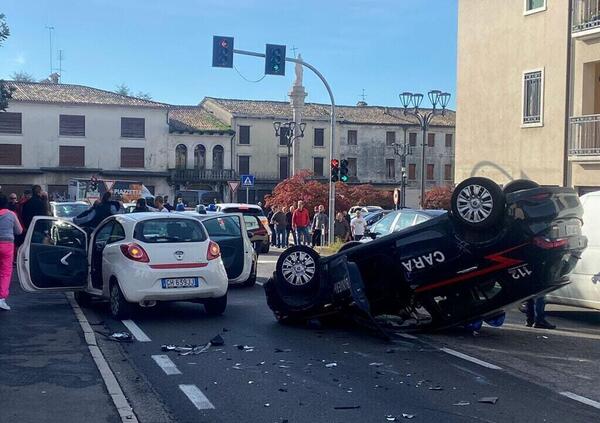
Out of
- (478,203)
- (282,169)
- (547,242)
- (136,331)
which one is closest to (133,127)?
(282,169)

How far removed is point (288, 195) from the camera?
129 feet

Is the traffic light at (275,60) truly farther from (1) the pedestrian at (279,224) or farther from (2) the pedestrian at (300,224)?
(1) the pedestrian at (279,224)

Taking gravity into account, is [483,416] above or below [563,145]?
below

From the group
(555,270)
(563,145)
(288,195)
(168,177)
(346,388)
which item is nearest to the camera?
(346,388)

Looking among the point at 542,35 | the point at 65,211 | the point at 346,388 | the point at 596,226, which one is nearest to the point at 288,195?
the point at 65,211

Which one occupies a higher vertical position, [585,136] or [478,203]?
[585,136]

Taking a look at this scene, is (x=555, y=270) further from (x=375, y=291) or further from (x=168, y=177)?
(x=168, y=177)

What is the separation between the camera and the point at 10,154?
6178 centimetres

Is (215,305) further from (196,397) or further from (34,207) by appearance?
(34,207)

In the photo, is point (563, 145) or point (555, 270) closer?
point (555, 270)

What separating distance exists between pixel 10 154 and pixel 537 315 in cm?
5634

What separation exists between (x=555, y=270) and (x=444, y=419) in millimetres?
3869

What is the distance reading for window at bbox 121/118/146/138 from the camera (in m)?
65.2

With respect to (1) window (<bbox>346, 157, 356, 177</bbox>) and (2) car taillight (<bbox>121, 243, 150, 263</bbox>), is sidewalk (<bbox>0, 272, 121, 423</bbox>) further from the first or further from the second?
(1) window (<bbox>346, 157, 356, 177</bbox>)
